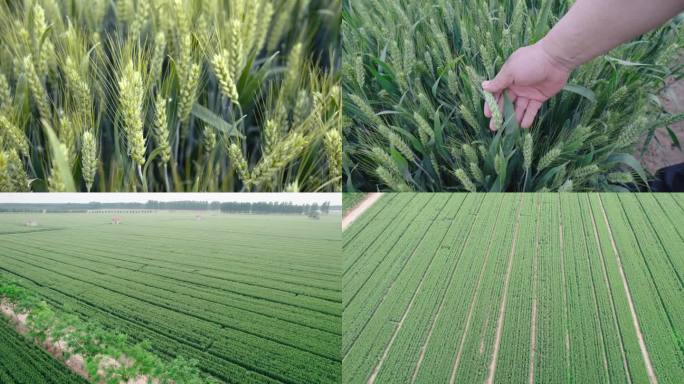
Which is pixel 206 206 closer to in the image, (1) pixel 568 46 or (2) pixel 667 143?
(1) pixel 568 46

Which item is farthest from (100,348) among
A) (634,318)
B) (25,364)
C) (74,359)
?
(634,318)

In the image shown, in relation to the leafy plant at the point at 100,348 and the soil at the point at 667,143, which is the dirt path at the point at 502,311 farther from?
the leafy plant at the point at 100,348

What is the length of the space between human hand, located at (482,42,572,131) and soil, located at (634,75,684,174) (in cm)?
40

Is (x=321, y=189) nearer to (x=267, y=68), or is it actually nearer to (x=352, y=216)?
(x=267, y=68)

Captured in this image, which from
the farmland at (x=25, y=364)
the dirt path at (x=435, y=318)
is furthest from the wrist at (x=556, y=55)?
the farmland at (x=25, y=364)

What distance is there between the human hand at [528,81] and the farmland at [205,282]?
0.80m

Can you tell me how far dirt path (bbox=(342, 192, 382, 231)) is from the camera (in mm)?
1779

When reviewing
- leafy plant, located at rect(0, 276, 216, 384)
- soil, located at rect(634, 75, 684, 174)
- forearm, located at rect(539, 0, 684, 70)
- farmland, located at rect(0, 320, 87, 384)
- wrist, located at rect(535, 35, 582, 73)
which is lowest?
farmland, located at rect(0, 320, 87, 384)

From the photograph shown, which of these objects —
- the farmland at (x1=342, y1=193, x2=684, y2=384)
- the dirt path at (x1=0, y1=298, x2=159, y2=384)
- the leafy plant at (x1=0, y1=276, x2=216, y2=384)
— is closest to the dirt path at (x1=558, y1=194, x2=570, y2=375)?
the farmland at (x1=342, y1=193, x2=684, y2=384)

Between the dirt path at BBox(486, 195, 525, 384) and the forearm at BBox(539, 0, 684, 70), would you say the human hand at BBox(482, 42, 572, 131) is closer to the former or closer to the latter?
the forearm at BBox(539, 0, 684, 70)

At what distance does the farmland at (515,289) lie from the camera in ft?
3.93

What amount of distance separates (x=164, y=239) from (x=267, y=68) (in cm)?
49

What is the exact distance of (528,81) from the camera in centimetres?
153

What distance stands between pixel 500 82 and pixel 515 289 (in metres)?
0.68
